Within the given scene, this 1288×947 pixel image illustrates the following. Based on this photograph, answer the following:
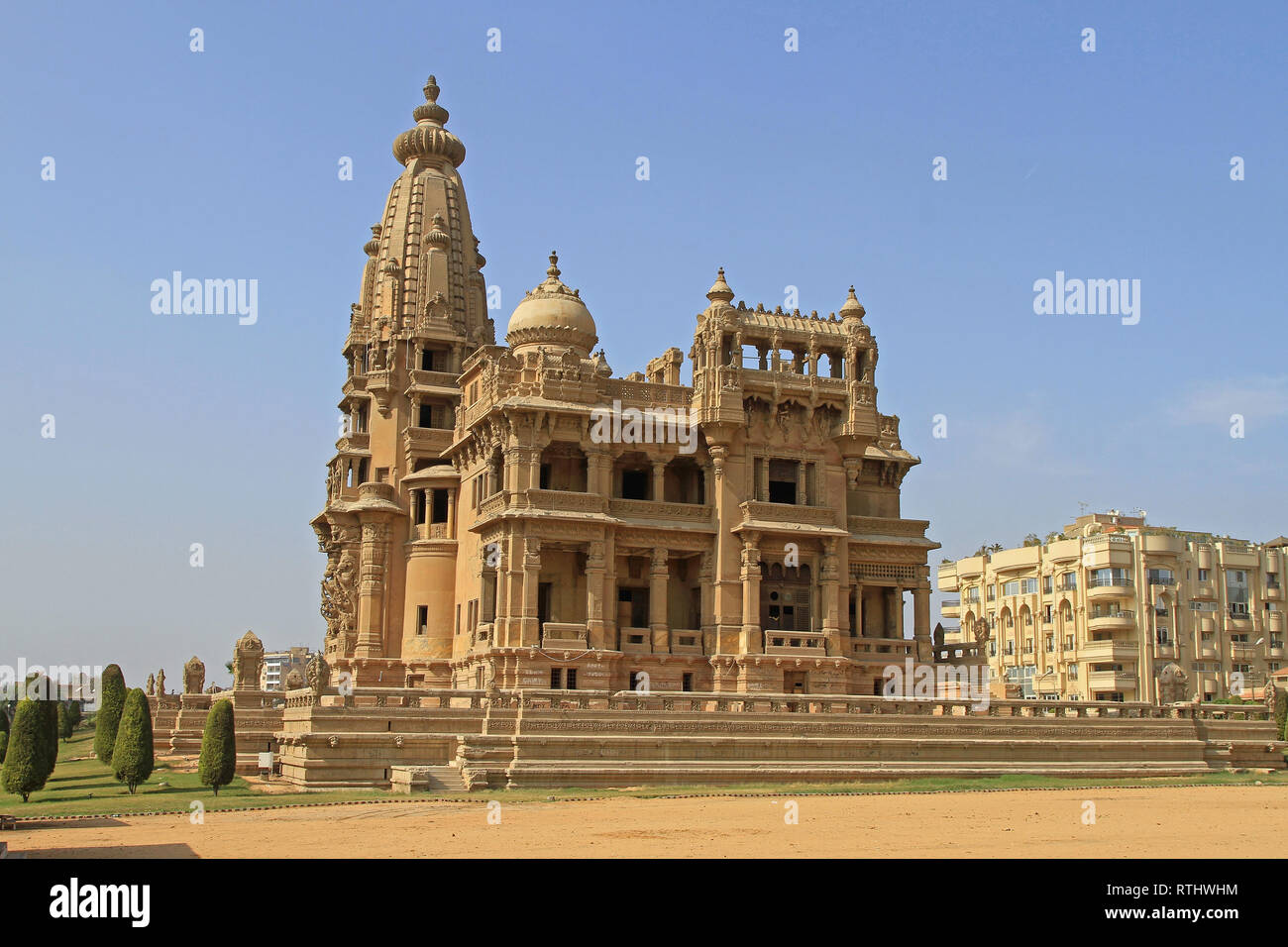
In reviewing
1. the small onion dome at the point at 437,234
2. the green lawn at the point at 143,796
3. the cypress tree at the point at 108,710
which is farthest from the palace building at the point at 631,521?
the green lawn at the point at 143,796

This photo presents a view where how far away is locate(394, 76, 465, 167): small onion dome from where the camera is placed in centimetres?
6531

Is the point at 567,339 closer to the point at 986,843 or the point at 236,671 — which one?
the point at 236,671

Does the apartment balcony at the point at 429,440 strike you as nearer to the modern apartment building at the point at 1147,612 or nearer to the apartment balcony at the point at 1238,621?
the modern apartment building at the point at 1147,612

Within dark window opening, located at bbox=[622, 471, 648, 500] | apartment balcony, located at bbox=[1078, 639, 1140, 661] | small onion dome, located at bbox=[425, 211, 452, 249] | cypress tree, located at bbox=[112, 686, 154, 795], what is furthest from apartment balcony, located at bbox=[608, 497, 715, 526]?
apartment balcony, located at bbox=[1078, 639, 1140, 661]

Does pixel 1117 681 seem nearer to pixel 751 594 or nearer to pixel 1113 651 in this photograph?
pixel 1113 651

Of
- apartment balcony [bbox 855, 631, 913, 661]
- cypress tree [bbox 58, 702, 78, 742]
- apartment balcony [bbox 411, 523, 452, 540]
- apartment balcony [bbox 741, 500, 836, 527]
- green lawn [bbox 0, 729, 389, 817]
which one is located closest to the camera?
green lawn [bbox 0, 729, 389, 817]

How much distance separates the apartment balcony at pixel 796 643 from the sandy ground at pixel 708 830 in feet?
49.0

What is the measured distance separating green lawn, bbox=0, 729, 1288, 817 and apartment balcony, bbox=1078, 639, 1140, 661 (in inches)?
1703

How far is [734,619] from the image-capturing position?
49.5 metres

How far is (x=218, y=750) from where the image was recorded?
34.5 metres

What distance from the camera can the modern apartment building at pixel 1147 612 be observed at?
287ft

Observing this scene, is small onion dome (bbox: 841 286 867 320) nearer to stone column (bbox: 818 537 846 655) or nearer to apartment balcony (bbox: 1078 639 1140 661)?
stone column (bbox: 818 537 846 655)

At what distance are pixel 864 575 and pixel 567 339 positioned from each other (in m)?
15.7
